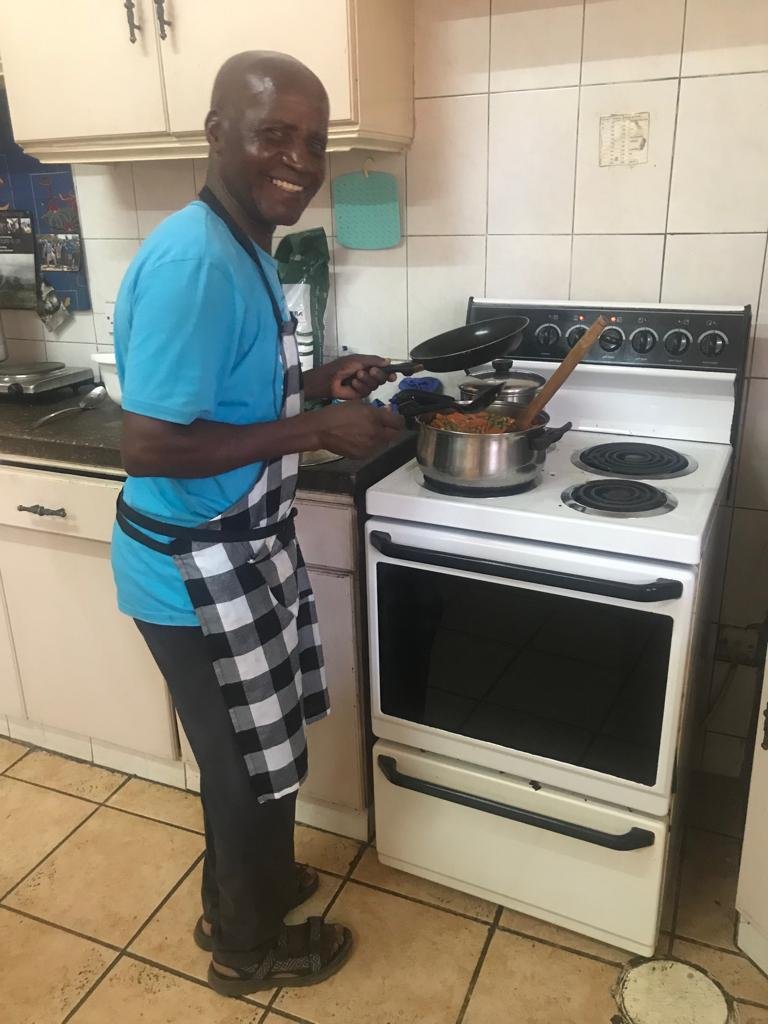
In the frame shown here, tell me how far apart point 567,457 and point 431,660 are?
0.49m

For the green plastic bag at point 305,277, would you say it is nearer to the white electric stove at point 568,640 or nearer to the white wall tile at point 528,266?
the white wall tile at point 528,266

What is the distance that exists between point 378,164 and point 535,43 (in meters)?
0.42

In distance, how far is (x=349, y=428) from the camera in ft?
3.77

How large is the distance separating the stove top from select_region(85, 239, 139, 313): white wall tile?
116 cm

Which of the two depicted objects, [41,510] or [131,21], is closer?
[131,21]

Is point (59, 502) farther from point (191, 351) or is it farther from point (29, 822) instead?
point (191, 351)

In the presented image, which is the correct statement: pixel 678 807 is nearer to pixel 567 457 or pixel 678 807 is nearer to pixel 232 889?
pixel 567 457

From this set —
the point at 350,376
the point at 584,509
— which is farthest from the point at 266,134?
the point at 584,509

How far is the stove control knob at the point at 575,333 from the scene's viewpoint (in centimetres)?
172

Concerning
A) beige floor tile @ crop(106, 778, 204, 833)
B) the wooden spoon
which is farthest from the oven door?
beige floor tile @ crop(106, 778, 204, 833)

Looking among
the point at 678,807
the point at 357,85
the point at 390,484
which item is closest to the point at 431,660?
the point at 390,484

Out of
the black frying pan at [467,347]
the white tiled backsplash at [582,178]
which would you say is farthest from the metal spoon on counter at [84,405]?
the black frying pan at [467,347]

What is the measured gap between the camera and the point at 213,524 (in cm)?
117

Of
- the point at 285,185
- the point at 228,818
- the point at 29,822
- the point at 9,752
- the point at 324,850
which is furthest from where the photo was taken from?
the point at 9,752
